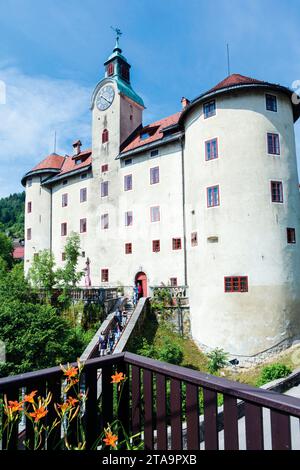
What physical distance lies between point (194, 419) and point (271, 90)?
69.7 feet

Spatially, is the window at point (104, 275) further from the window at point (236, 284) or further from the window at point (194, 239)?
the window at point (236, 284)

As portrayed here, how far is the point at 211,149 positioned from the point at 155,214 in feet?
22.4

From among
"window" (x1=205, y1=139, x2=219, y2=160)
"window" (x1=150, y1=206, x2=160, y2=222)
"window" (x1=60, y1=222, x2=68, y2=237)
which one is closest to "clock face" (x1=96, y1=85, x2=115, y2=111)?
"window" (x1=150, y1=206, x2=160, y2=222)

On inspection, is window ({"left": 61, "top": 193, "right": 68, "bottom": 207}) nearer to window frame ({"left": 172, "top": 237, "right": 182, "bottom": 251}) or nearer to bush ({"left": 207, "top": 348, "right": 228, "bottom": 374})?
window frame ({"left": 172, "top": 237, "right": 182, "bottom": 251})

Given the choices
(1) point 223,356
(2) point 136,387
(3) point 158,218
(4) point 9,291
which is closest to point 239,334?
(1) point 223,356

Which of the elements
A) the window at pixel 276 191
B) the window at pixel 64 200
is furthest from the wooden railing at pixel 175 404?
the window at pixel 64 200

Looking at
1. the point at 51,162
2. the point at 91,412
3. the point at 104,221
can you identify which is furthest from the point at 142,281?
the point at 91,412

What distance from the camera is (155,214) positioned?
958 inches

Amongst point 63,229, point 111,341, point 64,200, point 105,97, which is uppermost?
point 105,97

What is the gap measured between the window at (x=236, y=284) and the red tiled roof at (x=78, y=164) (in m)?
17.8

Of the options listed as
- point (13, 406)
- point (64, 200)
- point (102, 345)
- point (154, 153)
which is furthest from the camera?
point (64, 200)

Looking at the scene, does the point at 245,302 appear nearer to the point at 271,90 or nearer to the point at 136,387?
the point at 271,90

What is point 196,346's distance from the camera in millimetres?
19750

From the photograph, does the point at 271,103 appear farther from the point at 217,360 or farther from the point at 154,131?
the point at 217,360
